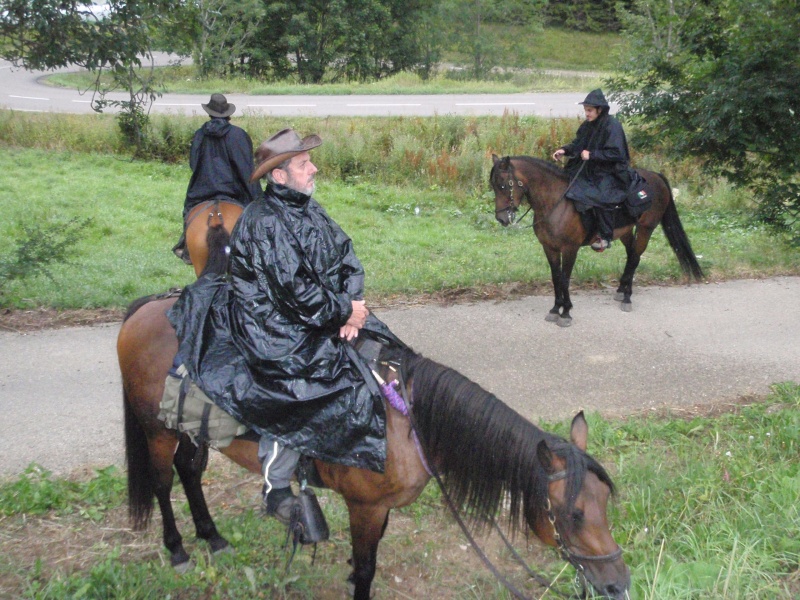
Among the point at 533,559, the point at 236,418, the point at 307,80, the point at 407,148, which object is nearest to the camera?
the point at 236,418

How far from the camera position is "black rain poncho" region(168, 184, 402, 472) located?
11.3ft

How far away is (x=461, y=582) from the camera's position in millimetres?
4230

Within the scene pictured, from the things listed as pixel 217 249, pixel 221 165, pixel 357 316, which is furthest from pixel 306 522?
pixel 221 165

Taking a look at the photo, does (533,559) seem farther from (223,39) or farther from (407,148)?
(223,39)

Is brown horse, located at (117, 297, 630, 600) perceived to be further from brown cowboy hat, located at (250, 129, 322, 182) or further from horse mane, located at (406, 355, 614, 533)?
brown cowboy hat, located at (250, 129, 322, 182)

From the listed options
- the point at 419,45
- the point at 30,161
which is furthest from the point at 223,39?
the point at 30,161

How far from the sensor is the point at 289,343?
3.51 metres

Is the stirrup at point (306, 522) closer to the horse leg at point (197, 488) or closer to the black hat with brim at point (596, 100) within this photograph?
the horse leg at point (197, 488)

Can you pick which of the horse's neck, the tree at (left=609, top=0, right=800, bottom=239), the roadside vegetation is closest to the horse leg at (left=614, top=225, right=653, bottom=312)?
the horse's neck

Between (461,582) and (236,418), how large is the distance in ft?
5.48

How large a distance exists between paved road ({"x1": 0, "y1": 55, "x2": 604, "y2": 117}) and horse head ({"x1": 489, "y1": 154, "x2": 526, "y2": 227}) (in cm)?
1150

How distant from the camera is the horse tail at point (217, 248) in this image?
6.10m

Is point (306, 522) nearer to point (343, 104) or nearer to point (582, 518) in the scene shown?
point (582, 518)

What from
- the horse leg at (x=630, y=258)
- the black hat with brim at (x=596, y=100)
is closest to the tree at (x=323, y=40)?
the horse leg at (x=630, y=258)
